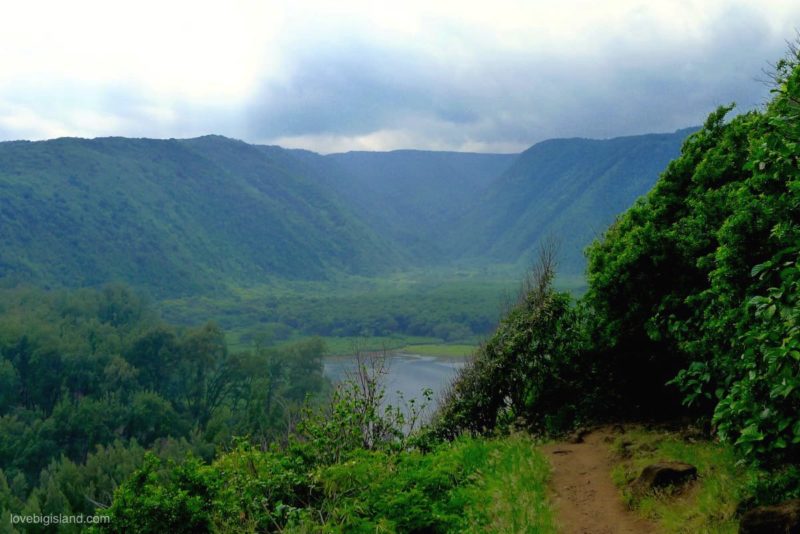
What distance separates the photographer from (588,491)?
8.97m

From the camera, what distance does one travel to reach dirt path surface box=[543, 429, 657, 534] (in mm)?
7617

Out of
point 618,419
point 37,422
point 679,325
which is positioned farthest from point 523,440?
point 37,422

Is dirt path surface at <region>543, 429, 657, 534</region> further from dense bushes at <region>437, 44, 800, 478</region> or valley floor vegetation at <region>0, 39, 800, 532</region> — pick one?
dense bushes at <region>437, 44, 800, 478</region>

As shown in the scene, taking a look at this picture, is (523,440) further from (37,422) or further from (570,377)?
(37,422)

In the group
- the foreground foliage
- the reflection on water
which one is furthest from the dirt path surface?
the reflection on water

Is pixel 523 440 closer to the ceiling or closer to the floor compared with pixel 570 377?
closer to the floor

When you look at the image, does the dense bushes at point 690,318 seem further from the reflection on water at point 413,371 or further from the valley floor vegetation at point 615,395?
the reflection on water at point 413,371

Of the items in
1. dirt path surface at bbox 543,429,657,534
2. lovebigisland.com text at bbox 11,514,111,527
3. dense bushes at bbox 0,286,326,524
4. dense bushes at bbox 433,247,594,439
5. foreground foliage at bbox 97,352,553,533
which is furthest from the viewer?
dense bushes at bbox 0,286,326,524

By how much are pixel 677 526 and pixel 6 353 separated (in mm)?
94069

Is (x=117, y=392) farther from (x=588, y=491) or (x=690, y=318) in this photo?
(x=690, y=318)

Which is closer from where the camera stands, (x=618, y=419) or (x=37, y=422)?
(x=618, y=419)

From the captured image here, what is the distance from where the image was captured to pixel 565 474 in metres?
9.82

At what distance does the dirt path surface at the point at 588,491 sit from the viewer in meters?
7.62

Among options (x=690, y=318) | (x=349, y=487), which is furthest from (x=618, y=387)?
(x=349, y=487)
